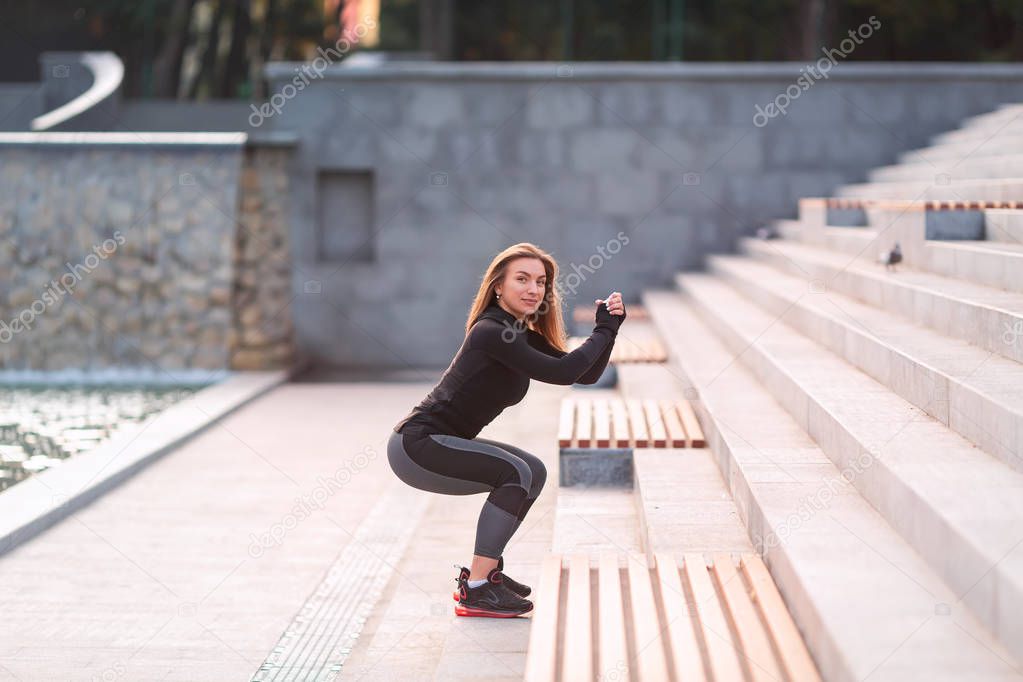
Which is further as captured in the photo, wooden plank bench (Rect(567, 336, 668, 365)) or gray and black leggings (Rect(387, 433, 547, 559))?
wooden plank bench (Rect(567, 336, 668, 365))

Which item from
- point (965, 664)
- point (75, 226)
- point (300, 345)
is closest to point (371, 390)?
point (300, 345)

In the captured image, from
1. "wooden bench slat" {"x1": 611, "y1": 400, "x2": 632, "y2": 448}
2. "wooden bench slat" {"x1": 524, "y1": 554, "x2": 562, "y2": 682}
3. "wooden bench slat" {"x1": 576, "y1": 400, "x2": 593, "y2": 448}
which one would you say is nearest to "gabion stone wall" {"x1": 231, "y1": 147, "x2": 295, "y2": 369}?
"wooden bench slat" {"x1": 576, "y1": 400, "x2": 593, "y2": 448}

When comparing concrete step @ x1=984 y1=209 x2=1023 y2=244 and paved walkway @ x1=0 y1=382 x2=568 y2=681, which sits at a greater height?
concrete step @ x1=984 y1=209 x2=1023 y2=244

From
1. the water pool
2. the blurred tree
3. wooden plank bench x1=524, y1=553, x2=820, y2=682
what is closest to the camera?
wooden plank bench x1=524, y1=553, x2=820, y2=682

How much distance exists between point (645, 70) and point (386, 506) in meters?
6.69

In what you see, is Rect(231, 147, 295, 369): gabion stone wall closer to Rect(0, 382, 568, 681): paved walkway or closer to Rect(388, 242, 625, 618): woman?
Rect(0, 382, 568, 681): paved walkway

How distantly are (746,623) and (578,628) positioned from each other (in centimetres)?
47

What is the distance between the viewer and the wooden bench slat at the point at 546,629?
3250 millimetres

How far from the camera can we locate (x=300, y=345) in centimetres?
1253

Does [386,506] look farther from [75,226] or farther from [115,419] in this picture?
[75,226]

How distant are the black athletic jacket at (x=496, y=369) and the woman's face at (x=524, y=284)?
0.07m

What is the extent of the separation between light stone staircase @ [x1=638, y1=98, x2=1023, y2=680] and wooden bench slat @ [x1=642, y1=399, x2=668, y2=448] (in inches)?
9.5

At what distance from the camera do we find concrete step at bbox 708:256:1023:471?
376cm

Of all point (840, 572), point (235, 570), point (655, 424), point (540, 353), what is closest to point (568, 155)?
point (655, 424)
